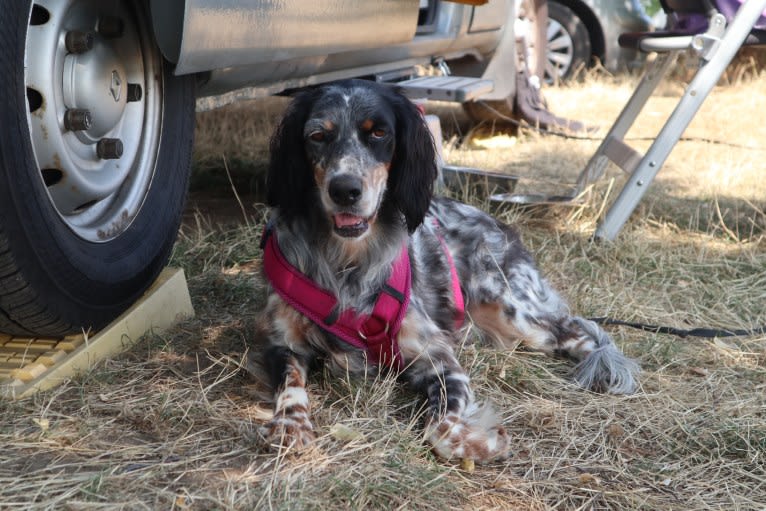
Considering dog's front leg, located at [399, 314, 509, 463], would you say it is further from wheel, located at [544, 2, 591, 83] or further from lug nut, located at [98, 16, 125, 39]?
wheel, located at [544, 2, 591, 83]

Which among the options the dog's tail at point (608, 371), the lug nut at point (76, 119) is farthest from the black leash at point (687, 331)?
the lug nut at point (76, 119)

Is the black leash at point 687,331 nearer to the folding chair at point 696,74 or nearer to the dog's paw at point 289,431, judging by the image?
the folding chair at point 696,74

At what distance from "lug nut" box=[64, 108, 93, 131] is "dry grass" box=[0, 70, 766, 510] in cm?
74

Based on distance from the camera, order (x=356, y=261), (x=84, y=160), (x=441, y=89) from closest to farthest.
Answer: (x=84, y=160) → (x=356, y=261) → (x=441, y=89)

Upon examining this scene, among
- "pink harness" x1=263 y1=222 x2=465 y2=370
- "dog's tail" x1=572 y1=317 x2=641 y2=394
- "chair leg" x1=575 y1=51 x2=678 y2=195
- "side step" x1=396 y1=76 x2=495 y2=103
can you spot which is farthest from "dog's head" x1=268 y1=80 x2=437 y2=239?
"chair leg" x1=575 y1=51 x2=678 y2=195

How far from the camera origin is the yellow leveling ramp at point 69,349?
99.4 inches

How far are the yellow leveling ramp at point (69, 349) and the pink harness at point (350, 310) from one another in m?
0.47

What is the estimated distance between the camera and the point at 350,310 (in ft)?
9.23

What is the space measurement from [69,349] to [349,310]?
868 millimetres

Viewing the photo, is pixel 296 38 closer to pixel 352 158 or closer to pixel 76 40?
pixel 352 158

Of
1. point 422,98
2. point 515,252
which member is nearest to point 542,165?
point 422,98

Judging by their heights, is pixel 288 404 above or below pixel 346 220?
below

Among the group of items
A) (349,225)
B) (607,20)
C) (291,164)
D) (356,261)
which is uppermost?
(291,164)

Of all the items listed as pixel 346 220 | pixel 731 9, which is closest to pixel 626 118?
pixel 731 9
